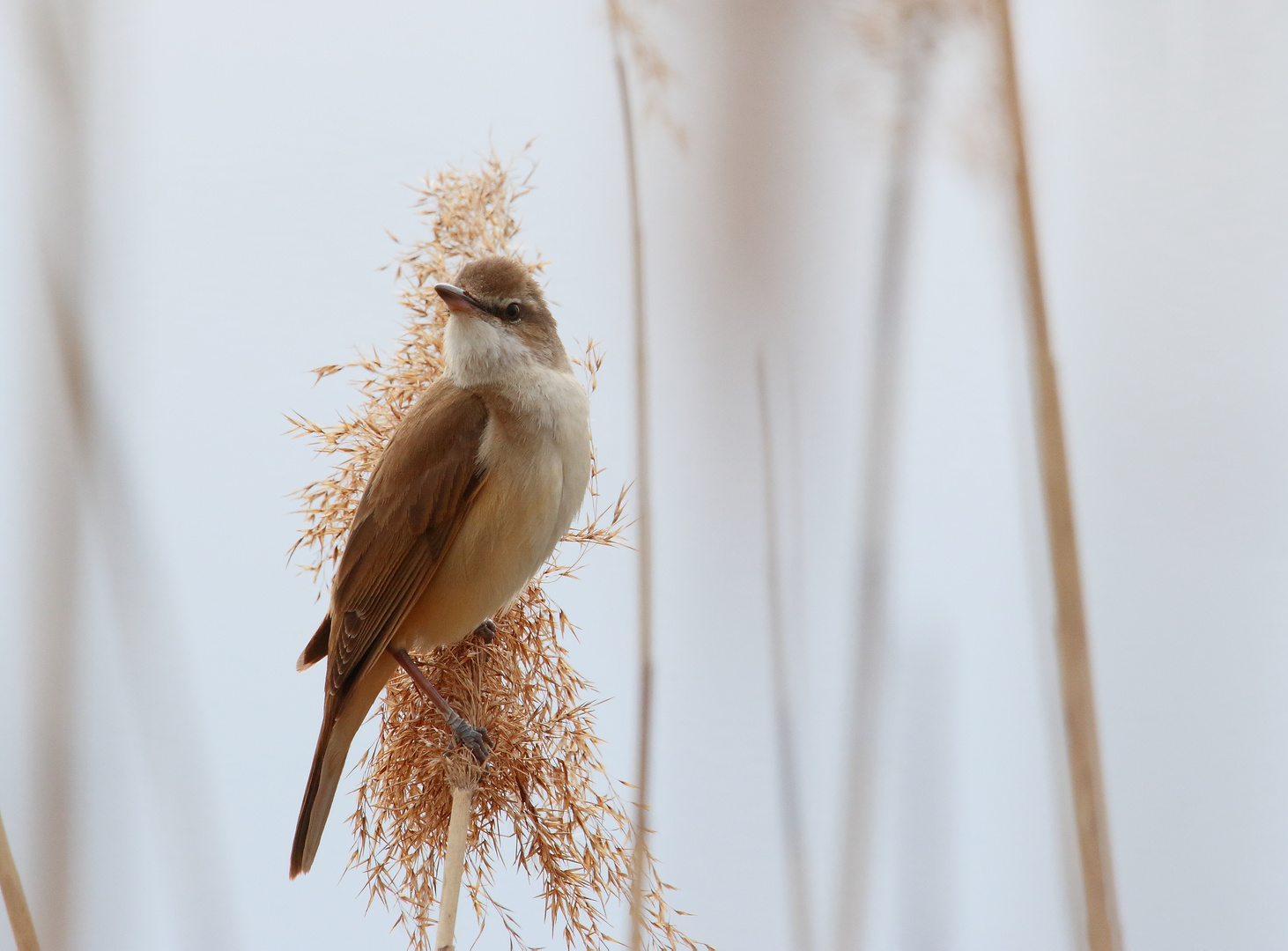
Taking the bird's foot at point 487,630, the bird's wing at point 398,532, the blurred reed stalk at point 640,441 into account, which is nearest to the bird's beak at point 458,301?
the bird's wing at point 398,532

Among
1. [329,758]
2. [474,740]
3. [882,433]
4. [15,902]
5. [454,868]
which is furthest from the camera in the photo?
[329,758]

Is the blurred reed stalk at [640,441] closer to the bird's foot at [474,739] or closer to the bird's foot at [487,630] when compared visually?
the bird's foot at [474,739]

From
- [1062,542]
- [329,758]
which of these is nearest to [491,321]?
[329,758]

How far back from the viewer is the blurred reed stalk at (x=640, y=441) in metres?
1.70

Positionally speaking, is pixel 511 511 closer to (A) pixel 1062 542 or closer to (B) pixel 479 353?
(B) pixel 479 353

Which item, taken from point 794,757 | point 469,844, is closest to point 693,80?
point 794,757

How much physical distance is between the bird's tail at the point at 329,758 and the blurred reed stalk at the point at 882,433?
3.90ft

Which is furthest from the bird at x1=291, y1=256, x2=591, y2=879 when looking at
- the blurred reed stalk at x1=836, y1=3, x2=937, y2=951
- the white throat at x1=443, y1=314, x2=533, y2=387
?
the blurred reed stalk at x1=836, y1=3, x2=937, y2=951

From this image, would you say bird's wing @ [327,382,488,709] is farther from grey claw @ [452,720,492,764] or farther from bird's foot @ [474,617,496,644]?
grey claw @ [452,720,492,764]

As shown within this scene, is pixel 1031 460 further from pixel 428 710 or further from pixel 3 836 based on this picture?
pixel 3 836

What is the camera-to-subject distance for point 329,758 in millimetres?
2299

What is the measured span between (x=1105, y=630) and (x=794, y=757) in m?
0.59

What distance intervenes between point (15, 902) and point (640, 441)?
1126mm

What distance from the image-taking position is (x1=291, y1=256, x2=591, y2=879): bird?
7.59ft
